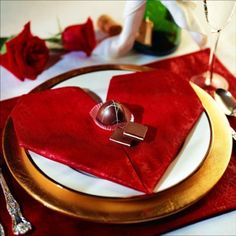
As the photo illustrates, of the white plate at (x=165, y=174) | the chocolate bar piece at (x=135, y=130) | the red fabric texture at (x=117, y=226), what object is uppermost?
the chocolate bar piece at (x=135, y=130)

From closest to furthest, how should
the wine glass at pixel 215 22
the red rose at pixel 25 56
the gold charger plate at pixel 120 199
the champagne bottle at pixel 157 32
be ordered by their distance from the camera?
the gold charger plate at pixel 120 199
the wine glass at pixel 215 22
the red rose at pixel 25 56
the champagne bottle at pixel 157 32

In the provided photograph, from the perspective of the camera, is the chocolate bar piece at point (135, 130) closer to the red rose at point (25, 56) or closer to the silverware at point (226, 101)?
the silverware at point (226, 101)

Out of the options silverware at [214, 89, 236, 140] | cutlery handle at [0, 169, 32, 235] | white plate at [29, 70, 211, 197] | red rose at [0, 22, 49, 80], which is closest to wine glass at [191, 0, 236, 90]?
silverware at [214, 89, 236, 140]

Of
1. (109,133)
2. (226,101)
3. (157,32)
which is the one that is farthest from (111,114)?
(157,32)

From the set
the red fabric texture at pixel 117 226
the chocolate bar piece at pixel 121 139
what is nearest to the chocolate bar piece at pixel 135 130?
the chocolate bar piece at pixel 121 139

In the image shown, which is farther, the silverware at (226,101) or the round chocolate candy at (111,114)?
the silverware at (226,101)

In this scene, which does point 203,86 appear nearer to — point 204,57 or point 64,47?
point 204,57

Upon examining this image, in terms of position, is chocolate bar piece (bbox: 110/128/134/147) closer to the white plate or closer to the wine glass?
the white plate
